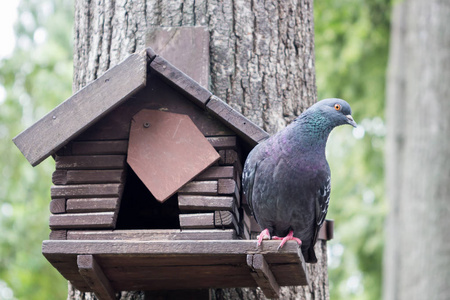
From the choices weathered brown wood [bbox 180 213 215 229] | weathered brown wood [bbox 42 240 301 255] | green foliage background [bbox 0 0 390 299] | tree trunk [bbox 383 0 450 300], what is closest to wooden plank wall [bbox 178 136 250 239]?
weathered brown wood [bbox 180 213 215 229]

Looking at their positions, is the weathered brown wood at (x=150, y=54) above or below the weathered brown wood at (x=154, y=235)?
above

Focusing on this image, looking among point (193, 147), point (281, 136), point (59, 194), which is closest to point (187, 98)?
point (193, 147)

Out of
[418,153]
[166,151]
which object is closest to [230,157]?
[166,151]

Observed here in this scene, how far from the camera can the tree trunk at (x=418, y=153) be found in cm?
730

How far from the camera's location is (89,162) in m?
2.66

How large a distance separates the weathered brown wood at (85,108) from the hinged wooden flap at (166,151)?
0.63 feet

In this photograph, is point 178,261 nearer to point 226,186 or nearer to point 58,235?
point 226,186

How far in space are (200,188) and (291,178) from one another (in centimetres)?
37

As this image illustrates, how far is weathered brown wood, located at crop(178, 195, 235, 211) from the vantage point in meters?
2.56

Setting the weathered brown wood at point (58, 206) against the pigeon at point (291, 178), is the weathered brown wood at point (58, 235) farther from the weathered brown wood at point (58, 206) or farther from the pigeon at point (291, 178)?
the pigeon at point (291, 178)

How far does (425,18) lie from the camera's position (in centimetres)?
786

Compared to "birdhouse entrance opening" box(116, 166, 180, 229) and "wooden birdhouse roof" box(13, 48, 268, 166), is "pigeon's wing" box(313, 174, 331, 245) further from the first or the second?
"birdhouse entrance opening" box(116, 166, 180, 229)

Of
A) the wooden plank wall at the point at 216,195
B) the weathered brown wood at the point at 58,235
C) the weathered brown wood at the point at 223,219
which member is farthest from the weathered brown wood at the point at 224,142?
the weathered brown wood at the point at 58,235

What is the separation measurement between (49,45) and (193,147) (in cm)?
572
